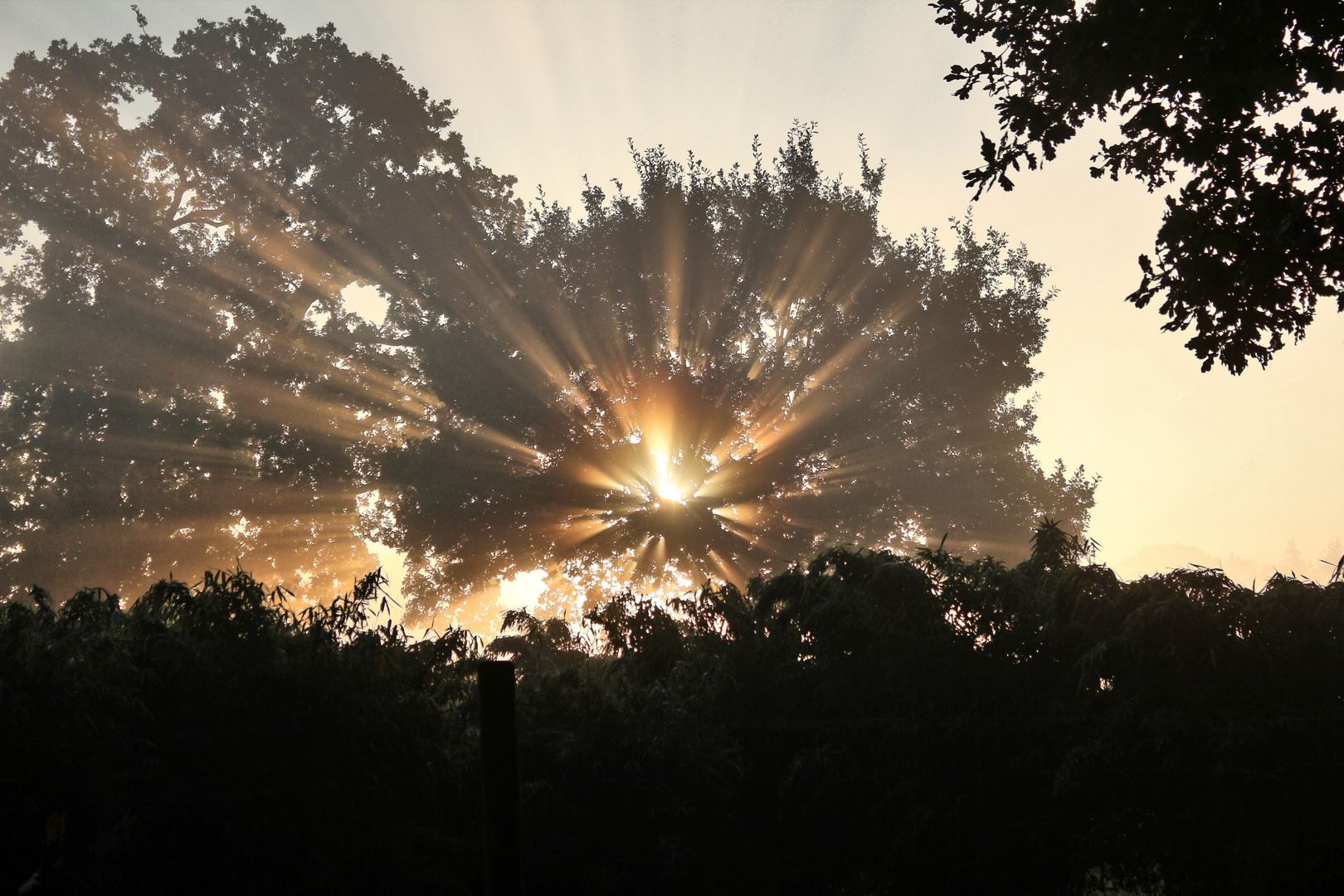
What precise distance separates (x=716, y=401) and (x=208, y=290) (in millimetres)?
12056

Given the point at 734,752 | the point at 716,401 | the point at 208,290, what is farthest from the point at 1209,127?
the point at 208,290

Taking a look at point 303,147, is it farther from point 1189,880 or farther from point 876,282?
point 1189,880

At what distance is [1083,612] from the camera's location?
4488 mm

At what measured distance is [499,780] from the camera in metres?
2.55

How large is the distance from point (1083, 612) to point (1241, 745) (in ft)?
3.16

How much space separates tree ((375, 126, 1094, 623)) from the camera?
651 inches

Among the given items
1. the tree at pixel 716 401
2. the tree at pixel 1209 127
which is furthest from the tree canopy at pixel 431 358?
the tree at pixel 1209 127

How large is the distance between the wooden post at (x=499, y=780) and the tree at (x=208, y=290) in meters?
15.6

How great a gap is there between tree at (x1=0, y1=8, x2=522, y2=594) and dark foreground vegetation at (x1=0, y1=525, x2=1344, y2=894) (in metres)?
14.1

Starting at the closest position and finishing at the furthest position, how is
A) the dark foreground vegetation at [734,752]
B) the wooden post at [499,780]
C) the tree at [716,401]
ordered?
the wooden post at [499,780]
the dark foreground vegetation at [734,752]
the tree at [716,401]

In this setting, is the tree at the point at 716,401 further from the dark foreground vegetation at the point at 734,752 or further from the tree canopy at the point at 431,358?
the dark foreground vegetation at the point at 734,752

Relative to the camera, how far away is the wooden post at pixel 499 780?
8.22 feet

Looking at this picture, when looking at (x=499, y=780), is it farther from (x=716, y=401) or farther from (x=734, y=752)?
(x=716, y=401)

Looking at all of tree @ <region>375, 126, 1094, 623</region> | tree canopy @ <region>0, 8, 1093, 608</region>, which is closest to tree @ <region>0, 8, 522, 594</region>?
tree canopy @ <region>0, 8, 1093, 608</region>
